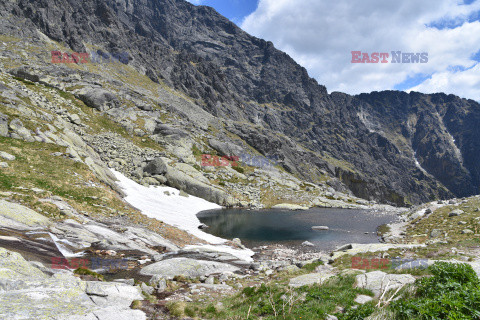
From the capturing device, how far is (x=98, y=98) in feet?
299

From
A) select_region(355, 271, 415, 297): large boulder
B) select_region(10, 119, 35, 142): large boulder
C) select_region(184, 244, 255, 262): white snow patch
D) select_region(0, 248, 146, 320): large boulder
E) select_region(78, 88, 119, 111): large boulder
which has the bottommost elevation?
select_region(184, 244, 255, 262): white snow patch

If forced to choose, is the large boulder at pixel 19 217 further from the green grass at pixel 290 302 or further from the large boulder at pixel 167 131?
the large boulder at pixel 167 131

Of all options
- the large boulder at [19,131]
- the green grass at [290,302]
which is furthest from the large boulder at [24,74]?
the green grass at [290,302]

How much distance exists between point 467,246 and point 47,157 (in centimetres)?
4875

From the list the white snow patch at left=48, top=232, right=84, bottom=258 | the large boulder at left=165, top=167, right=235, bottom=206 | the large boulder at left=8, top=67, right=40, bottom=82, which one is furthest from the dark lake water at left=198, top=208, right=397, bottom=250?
the large boulder at left=8, top=67, right=40, bottom=82

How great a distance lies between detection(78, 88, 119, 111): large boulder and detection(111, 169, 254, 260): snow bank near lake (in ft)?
156

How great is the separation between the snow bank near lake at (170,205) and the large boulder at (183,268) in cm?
1066

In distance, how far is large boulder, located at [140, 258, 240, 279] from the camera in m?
17.7

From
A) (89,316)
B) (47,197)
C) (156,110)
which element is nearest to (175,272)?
(89,316)

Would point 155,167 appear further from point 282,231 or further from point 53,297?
point 53,297

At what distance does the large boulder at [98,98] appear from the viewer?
89.8 meters

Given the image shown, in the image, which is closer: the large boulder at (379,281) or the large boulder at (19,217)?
the large boulder at (379,281)

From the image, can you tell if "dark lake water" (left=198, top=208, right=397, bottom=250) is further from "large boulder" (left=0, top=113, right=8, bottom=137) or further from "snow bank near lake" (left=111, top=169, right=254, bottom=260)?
"large boulder" (left=0, top=113, right=8, bottom=137)

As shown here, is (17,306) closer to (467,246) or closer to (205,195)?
(467,246)
